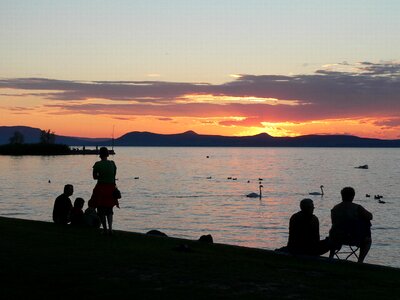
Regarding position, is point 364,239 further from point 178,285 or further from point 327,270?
point 178,285

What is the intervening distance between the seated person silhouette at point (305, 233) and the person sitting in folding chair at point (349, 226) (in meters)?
0.39

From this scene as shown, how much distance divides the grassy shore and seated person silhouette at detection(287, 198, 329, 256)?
0.38 metres

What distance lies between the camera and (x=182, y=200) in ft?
226

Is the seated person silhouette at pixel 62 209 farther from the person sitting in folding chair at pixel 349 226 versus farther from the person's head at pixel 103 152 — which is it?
the person sitting in folding chair at pixel 349 226

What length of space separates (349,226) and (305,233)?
1077mm

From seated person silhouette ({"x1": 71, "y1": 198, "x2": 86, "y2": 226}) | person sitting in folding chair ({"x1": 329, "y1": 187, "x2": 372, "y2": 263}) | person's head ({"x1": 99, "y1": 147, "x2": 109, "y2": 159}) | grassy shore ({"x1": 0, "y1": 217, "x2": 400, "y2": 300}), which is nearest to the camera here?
grassy shore ({"x1": 0, "y1": 217, "x2": 400, "y2": 300})

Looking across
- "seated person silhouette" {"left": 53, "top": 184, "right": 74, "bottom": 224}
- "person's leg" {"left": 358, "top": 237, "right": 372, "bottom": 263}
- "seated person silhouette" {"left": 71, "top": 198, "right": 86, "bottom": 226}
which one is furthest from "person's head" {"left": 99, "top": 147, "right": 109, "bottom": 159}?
"person's leg" {"left": 358, "top": 237, "right": 372, "bottom": 263}

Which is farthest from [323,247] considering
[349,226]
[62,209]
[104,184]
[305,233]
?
[62,209]

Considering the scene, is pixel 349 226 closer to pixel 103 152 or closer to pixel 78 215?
pixel 103 152

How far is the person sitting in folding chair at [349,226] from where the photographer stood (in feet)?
47.9

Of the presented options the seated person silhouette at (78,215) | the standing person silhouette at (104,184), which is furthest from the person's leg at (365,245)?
the seated person silhouette at (78,215)

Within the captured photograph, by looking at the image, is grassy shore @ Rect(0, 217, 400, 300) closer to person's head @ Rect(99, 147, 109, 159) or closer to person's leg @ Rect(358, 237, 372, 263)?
person's leg @ Rect(358, 237, 372, 263)

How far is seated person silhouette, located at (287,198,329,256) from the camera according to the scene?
14609 millimetres

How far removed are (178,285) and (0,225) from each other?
9.66m
